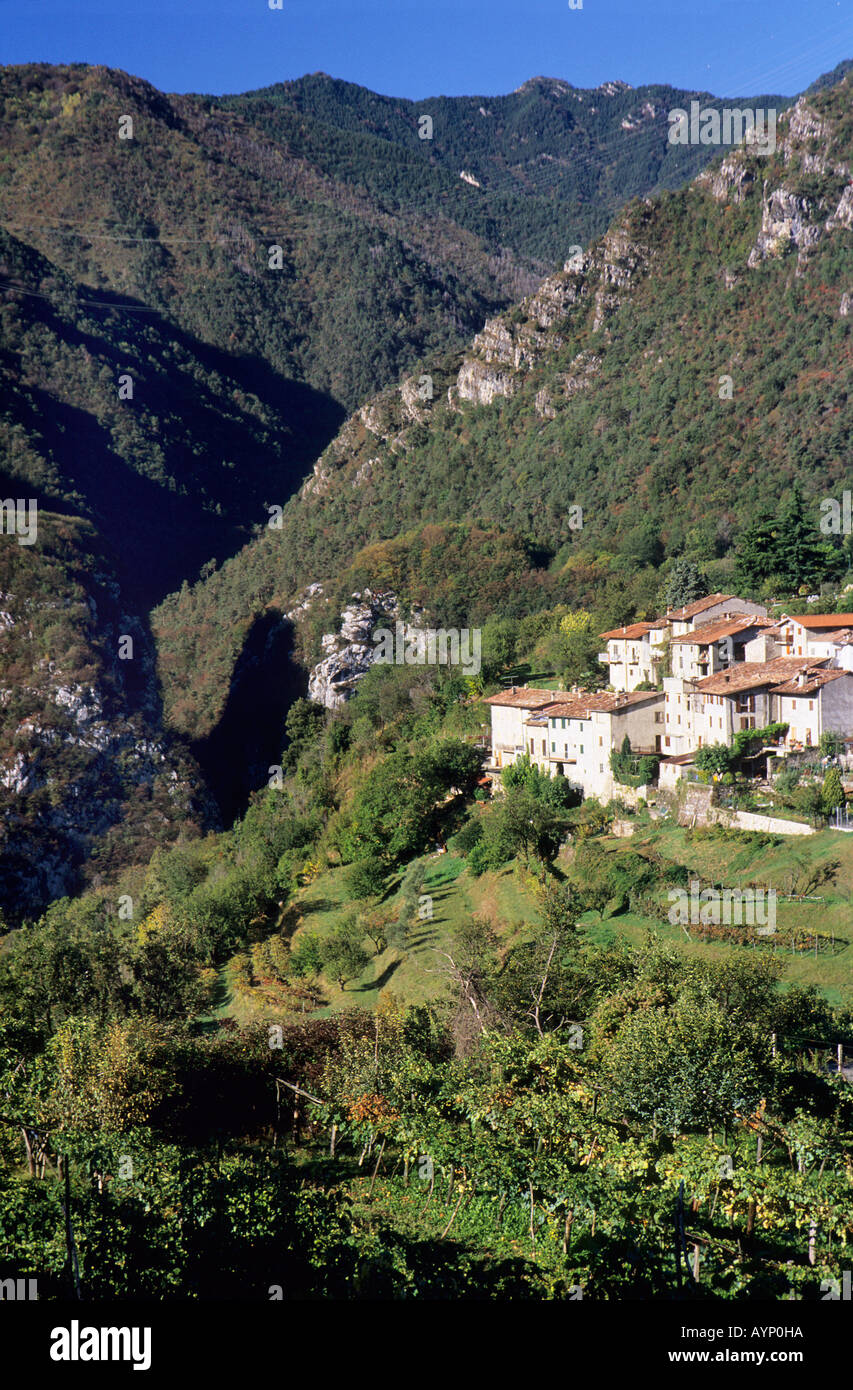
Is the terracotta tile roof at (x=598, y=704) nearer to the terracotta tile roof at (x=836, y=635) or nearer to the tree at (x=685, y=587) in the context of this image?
the terracotta tile roof at (x=836, y=635)

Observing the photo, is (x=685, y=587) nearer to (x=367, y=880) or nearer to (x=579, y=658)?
(x=579, y=658)

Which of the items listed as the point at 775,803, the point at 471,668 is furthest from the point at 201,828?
the point at 775,803

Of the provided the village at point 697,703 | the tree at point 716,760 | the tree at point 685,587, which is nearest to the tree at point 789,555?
the tree at point 685,587

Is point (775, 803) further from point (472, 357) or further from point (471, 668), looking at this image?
point (472, 357)

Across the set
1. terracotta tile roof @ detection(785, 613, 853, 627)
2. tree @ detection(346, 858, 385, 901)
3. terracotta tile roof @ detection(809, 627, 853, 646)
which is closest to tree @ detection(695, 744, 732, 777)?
terracotta tile roof @ detection(809, 627, 853, 646)

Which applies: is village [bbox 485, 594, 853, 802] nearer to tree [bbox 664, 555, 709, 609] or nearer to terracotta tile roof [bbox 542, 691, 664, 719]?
terracotta tile roof [bbox 542, 691, 664, 719]

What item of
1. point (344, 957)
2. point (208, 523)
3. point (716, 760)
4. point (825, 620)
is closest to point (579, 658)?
point (825, 620)
